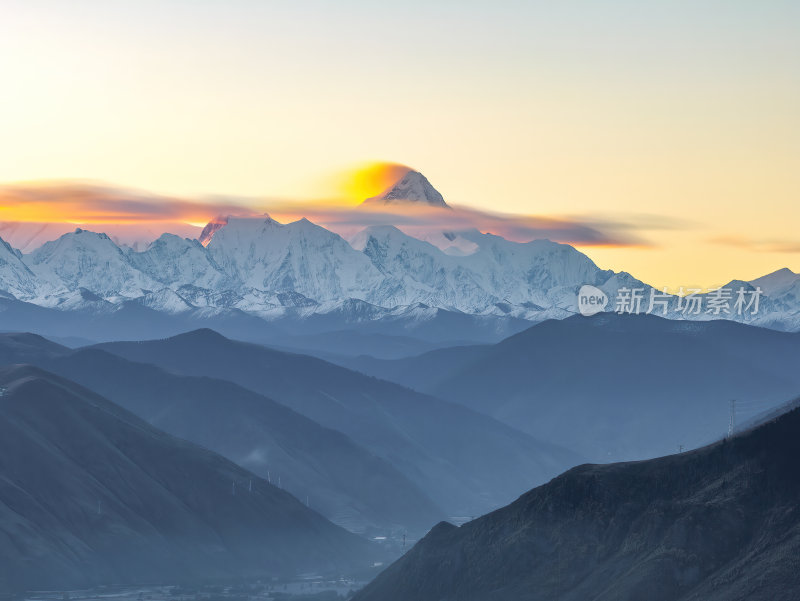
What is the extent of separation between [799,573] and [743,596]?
7670 mm

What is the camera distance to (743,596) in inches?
7746

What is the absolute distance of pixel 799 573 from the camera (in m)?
196
